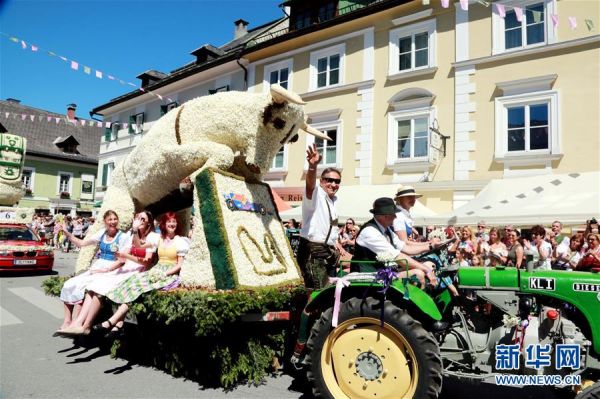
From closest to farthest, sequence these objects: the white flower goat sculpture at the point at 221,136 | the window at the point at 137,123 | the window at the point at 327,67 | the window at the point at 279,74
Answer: the white flower goat sculpture at the point at 221,136
the window at the point at 327,67
the window at the point at 279,74
the window at the point at 137,123

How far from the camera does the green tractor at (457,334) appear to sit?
3.01 meters

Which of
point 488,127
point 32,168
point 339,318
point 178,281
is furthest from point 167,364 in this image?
point 32,168

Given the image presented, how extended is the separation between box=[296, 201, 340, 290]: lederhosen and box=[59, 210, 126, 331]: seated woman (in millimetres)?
2345

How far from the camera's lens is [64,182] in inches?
1325

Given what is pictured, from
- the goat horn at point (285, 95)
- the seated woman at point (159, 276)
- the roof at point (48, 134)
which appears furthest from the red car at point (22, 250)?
the roof at point (48, 134)

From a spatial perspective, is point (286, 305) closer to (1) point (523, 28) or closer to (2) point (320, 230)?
(2) point (320, 230)

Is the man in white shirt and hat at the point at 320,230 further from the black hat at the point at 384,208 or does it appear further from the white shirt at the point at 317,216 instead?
the black hat at the point at 384,208

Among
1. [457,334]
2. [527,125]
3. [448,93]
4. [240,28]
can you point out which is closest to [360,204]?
[448,93]

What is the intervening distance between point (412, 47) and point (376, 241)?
12.0m

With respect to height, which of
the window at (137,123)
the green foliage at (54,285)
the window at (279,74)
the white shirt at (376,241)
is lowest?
the green foliage at (54,285)

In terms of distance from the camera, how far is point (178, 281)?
4430mm

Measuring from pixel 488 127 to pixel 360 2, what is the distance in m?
6.91

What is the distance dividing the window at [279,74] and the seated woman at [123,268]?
12243 mm

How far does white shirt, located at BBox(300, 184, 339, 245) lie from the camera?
4449mm
